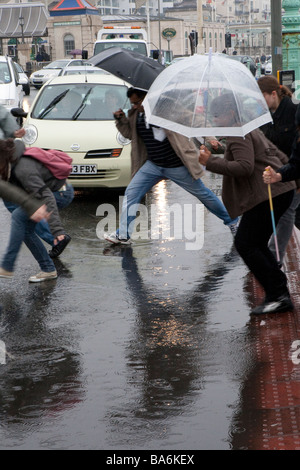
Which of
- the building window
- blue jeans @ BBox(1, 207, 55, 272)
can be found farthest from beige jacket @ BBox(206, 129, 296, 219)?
the building window

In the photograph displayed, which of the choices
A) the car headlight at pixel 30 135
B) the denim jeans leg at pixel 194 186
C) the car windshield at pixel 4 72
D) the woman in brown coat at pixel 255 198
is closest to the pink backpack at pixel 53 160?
the denim jeans leg at pixel 194 186

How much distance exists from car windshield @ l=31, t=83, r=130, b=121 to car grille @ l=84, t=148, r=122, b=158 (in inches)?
34.0

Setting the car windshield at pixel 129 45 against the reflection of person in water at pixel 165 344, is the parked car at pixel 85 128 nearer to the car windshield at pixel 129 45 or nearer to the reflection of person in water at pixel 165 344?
the reflection of person in water at pixel 165 344

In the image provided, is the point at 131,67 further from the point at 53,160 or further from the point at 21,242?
the point at 21,242

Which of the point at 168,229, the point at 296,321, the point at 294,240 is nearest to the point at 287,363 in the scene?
the point at 296,321

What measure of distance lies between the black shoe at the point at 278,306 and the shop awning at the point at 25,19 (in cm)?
7624

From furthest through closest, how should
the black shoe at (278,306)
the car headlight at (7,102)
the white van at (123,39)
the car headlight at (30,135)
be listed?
the white van at (123,39) → the car headlight at (7,102) → the car headlight at (30,135) → the black shoe at (278,306)

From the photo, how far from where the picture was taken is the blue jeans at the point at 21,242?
6496mm

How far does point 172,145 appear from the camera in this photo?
7938mm

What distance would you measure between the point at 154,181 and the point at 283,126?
6.64 feet
